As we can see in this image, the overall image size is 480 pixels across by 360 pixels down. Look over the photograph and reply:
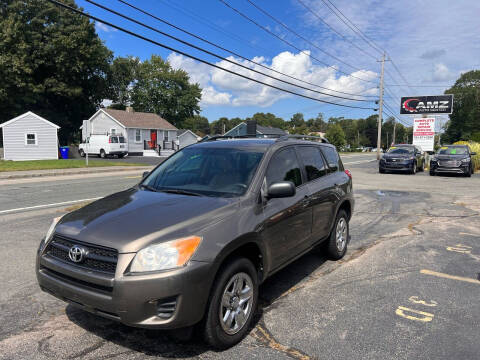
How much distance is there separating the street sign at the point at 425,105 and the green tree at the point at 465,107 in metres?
46.8

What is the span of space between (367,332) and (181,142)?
168 ft

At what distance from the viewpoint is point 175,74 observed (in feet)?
216

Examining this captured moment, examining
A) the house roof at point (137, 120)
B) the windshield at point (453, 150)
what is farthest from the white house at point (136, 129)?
the windshield at point (453, 150)

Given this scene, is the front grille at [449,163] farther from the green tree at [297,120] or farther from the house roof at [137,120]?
the green tree at [297,120]

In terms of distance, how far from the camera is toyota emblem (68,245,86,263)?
102 inches

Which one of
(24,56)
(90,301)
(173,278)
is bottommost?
(90,301)

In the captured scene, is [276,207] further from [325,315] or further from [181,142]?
[181,142]

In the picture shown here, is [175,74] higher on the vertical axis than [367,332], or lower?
higher

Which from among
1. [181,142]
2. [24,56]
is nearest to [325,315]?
[24,56]

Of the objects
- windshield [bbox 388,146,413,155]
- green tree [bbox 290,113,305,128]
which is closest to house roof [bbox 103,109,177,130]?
windshield [bbox 388,146,413,155]

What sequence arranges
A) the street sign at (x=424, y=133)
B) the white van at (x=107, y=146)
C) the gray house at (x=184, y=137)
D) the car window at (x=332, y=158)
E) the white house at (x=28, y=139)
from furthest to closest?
the gray house at (x=184, y=137) < the white van at (x=107, y=146) < the street sign at (x=424, y=133) < the white house at (x=28, y=139) < the car window at (x=332, y=158)

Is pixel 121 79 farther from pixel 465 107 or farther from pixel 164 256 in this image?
pixel 465 107

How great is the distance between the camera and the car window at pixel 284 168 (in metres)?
3.63

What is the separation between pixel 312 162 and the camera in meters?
4.57
